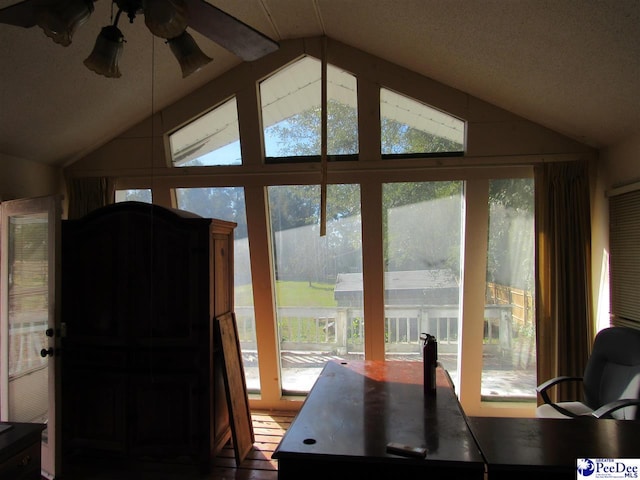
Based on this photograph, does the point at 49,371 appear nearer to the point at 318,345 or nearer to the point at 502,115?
A: the point at 318,345

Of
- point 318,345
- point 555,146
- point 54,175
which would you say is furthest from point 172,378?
point 555,146

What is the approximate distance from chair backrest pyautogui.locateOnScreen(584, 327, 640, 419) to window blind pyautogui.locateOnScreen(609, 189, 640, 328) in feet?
0.95

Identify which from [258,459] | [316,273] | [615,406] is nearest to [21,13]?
[316,273]

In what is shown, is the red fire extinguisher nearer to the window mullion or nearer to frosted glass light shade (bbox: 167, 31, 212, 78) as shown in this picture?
the window mullion

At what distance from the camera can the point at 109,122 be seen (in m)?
3.45

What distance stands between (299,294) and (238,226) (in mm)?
863

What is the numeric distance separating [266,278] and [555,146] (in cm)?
271

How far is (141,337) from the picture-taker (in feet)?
9.20

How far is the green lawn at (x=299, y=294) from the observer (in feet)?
12.1

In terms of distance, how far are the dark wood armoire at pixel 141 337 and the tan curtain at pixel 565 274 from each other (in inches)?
102

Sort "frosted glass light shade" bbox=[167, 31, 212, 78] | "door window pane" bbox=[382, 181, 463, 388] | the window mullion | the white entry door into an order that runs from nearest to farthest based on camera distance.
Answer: "frosted glass light shade" bbox=[167, 31, 212, 78], the white entry door, the window mullion, "door window pane" bbox=[382, 181, 463, 388]

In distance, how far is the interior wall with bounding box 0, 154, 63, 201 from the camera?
10.3 feet

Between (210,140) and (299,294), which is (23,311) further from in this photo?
(299,294)

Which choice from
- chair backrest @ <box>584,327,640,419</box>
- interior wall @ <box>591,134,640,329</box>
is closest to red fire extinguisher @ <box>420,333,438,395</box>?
chair backrest @ <box>584,327,640,419</box>
